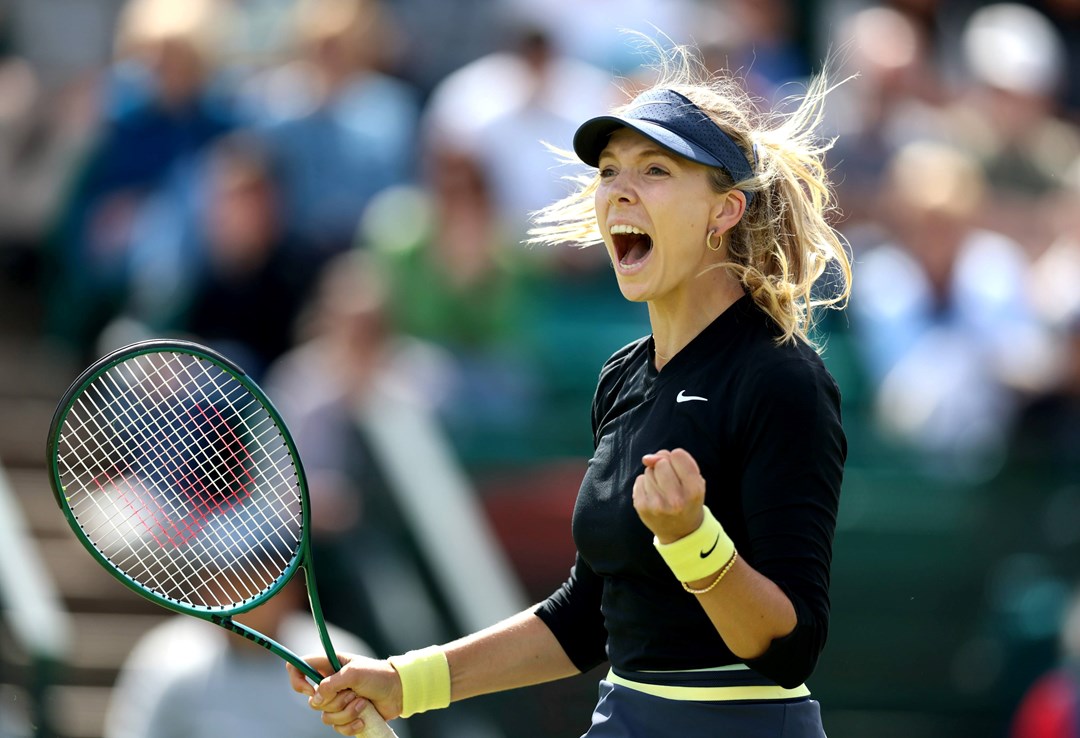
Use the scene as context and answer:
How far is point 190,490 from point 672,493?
12.1ft

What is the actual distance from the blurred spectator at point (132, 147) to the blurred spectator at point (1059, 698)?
4359 millimetres

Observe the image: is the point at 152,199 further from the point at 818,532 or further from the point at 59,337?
the point at 818,532

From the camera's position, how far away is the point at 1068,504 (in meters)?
7.09

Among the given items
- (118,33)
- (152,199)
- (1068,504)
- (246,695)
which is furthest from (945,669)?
(118,33)

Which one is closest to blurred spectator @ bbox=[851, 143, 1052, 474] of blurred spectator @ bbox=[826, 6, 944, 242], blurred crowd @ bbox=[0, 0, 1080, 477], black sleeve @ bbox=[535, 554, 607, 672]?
blurred crowd @ bbox=[0, 0, 1080, 477]

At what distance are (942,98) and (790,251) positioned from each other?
21.3 ft

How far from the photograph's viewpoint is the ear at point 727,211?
2.86 meters

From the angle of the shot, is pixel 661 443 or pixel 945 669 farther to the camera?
pixel 945 669

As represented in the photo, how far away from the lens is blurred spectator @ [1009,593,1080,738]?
20.8 feet

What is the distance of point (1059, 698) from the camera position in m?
6.41

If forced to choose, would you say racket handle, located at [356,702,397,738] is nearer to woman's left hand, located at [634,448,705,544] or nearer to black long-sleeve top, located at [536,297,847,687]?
black long-sleeve top, located at [536,297,847,687]

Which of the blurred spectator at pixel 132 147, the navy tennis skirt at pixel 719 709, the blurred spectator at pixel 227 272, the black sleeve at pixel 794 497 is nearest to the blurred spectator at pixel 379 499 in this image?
the blurred spectator at pixel 227 272

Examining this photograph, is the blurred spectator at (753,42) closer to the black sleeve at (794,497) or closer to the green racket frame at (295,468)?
the green racket frame at (295,468)

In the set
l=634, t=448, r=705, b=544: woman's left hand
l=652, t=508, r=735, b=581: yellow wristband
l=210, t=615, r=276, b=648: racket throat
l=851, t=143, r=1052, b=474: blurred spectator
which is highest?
l=634, t=448, r=705, b=544: woman's left hand
